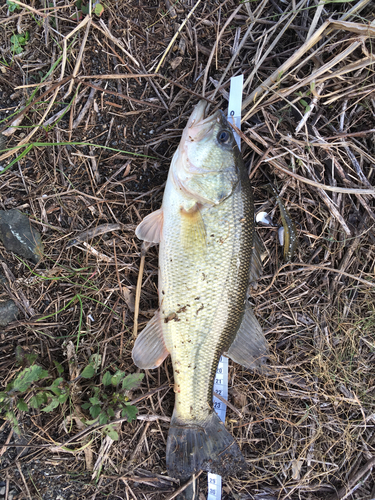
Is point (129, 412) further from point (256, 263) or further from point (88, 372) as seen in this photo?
point (256, 263)

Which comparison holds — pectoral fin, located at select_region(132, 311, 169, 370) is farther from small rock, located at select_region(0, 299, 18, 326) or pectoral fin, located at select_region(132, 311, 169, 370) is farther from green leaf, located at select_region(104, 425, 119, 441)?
small rock, located at select_region(0, 299, 18, 326)

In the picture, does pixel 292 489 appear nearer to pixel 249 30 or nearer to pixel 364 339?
pixel 364 339

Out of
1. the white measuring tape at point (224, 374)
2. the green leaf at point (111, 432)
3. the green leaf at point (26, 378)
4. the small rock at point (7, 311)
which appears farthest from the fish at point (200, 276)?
the small rock at point (7, 311)

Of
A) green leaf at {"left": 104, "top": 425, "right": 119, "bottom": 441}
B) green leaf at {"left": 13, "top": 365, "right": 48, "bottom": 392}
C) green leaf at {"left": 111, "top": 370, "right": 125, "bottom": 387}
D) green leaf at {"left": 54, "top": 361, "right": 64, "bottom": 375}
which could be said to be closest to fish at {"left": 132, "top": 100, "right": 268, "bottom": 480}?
green leaf at {"left": 111, "top": 370, "right": 125, "bottom": 387}

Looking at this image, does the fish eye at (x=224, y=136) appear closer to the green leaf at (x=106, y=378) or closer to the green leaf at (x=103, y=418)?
the green leaf at (x=106, y=378)

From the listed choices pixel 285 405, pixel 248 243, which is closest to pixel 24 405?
pixel 248 243

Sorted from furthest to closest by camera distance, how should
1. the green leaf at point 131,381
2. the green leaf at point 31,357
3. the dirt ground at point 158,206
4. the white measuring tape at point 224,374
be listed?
the white measuring tape at point 224,374
the dirt ground at point 158,206
the green leaf at point 131,381
the green leaf at point 31,357

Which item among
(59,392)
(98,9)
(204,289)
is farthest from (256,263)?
(98,9)
